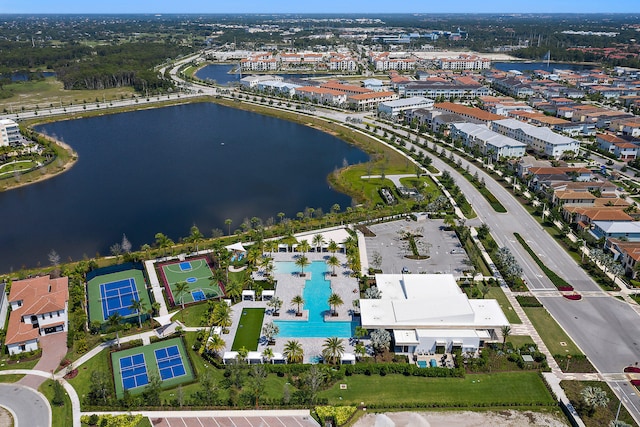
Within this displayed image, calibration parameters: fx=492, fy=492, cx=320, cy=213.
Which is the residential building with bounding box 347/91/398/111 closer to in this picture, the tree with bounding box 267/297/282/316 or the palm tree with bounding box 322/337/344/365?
the tree with bounding box 267/297/282/316

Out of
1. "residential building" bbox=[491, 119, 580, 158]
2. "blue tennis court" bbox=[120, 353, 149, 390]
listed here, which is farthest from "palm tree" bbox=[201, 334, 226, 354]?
"residential building" bbox=[491, 119, 580, 158]

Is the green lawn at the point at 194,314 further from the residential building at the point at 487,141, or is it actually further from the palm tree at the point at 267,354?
the residential building at the point at 487,141

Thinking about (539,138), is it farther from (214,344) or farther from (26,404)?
(26,404)

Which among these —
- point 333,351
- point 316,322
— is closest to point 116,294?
point 316,322

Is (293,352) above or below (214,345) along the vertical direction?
below

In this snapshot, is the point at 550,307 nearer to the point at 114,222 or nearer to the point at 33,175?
the point at 114,222
